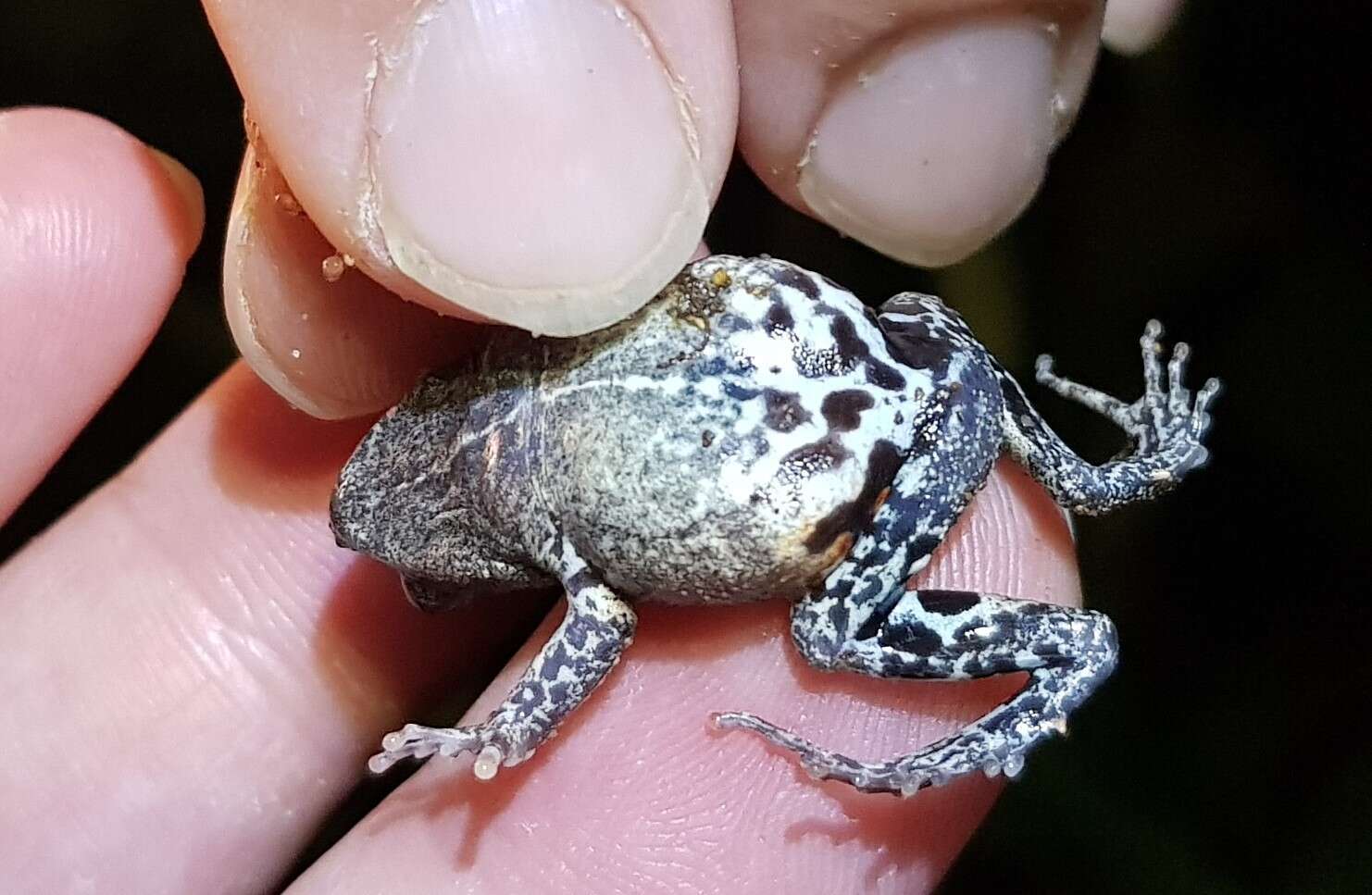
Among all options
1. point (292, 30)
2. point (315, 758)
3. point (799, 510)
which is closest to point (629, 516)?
point (799, 510)

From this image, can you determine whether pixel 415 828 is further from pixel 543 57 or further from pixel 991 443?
pixel 543 57

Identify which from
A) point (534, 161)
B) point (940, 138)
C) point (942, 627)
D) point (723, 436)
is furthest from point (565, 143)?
point (942, 627)

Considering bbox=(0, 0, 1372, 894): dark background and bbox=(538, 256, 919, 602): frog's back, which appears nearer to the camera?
bbox=(538, 256, 919, 602): frog's back

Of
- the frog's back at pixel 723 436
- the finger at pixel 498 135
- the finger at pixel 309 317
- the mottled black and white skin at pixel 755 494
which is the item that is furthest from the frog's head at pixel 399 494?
the finger at pixel 498 135

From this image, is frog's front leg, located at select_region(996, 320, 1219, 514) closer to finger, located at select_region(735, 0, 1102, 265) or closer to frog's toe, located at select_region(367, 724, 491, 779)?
finger, located at select_region(735, 0, 1102, 265)

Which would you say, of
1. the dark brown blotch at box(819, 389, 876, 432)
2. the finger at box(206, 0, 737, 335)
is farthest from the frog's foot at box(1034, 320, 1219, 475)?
the finger at box(206, 0, 737, 335)

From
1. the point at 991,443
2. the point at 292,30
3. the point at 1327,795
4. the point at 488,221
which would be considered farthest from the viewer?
the point at 1327,795
